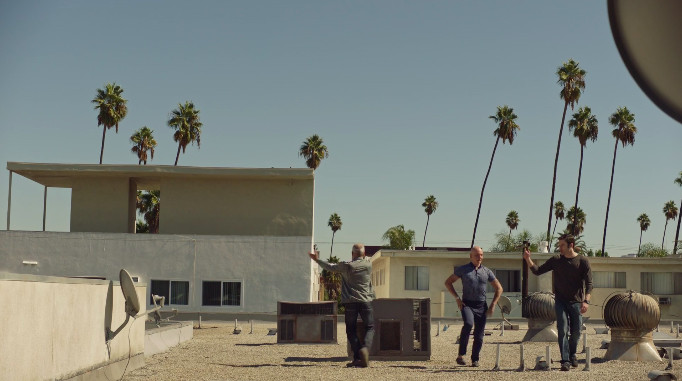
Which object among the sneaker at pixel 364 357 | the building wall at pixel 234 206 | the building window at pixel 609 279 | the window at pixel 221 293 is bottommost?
the sneaker at pixel 364 357

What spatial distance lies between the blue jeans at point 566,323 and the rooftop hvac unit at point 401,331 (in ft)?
7.58

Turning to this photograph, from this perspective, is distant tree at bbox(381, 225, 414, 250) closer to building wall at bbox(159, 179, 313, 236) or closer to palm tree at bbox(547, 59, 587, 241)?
palm tree at bbox(547, 59, 587, 241)

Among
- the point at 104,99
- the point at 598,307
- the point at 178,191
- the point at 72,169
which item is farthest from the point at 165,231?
the point at 104,99

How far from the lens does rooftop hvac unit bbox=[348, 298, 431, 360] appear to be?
13719 millimetres

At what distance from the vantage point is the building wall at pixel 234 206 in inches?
1405

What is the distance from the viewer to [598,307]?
45.2 m

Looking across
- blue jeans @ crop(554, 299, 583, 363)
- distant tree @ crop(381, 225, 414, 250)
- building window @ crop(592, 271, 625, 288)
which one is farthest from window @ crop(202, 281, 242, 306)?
distant tree @ crop(381, 225, 414, 250)

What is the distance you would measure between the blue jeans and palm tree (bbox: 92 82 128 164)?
2180 inches

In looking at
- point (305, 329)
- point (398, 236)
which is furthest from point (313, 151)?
point (305, 329)

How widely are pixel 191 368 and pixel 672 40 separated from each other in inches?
455

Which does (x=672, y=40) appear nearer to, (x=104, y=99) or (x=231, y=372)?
(x=231, y=372)

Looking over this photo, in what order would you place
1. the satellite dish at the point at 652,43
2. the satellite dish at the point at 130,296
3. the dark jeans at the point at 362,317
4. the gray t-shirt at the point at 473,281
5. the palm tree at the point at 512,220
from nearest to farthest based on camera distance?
the satellite dish at the point at 652,43 < the satellite dish at the point at 130,296 < the gray t-shirt at the point at 473,281 < the dark jeans at the point at 362,317 < the palm tree at the point at 512,220

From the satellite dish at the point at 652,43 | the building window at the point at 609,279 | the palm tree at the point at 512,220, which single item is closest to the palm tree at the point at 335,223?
the palm tree at the point at 512,220

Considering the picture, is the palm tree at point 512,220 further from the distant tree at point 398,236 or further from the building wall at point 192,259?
the building wall at point 192,259
